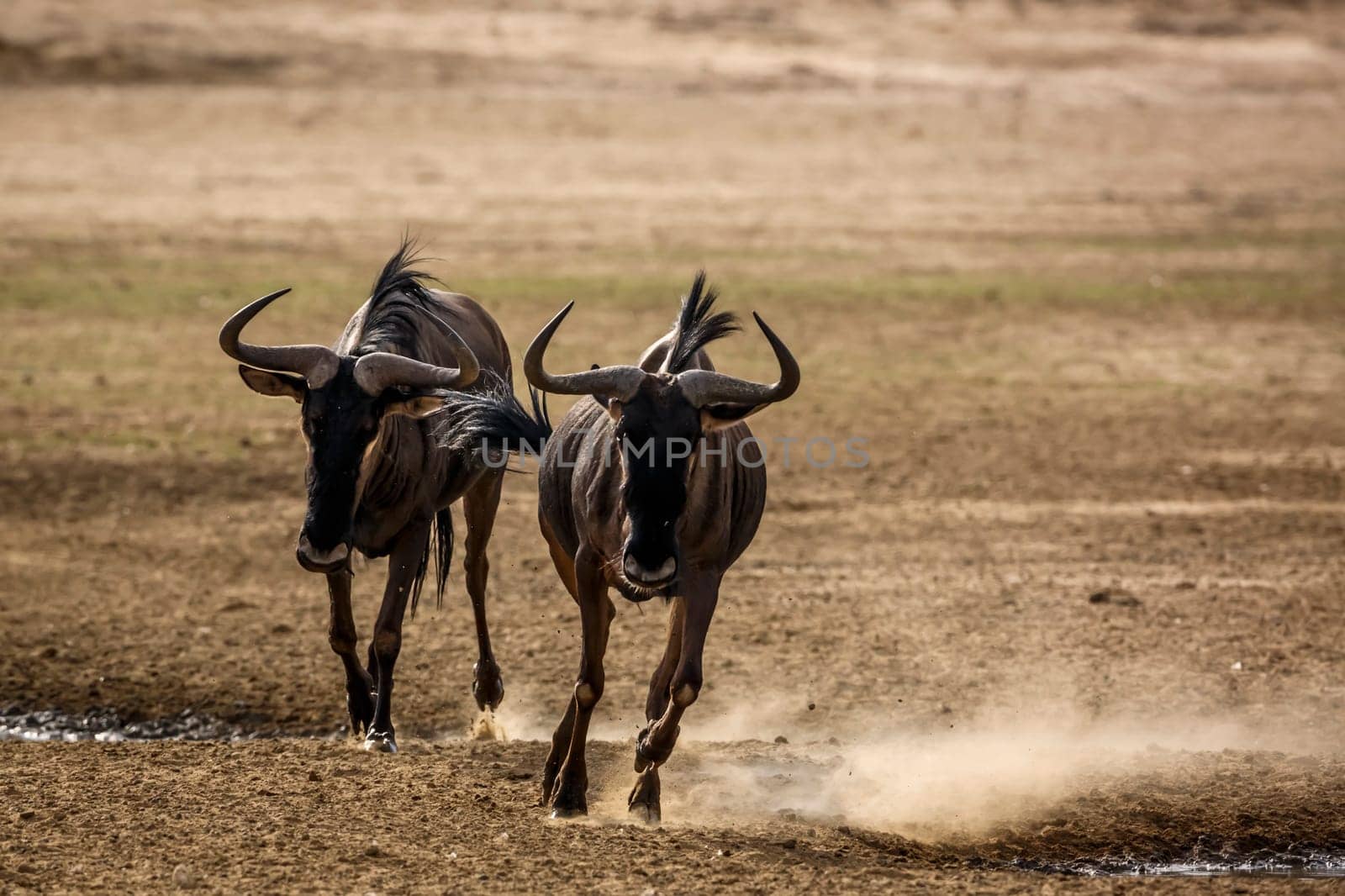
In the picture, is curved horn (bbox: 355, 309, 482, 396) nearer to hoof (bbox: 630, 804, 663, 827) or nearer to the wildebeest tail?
the wildebeest tail

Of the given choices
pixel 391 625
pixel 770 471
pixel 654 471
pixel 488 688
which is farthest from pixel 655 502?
pixel 770 471

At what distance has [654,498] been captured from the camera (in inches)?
271

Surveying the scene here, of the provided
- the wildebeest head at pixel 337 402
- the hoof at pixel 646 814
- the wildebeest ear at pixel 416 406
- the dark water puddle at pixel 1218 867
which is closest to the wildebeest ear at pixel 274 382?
the wildebeest head at pixel 337 402

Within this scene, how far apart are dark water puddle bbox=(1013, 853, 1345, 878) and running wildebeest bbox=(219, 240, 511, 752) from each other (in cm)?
320

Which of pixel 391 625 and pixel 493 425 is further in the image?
pixel 391 625

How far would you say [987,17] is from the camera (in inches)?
1731

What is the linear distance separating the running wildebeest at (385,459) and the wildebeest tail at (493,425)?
6.1 inches

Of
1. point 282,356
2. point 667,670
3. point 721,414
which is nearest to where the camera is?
point 721,414

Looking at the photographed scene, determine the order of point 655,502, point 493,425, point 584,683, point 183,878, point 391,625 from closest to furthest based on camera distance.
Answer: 1. point 183,878
2. point 655,502
3. point 584,683
4. point 493,425
5. point 391,625

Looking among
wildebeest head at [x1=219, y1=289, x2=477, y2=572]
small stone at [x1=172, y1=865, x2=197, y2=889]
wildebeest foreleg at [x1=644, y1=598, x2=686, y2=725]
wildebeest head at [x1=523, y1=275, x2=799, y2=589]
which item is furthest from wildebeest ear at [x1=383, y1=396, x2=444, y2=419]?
small stone at [x1=172, y1=865, x2=197, y2=889]

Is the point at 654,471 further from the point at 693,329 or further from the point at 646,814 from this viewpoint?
the point at 646,814

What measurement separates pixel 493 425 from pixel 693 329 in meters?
1.32

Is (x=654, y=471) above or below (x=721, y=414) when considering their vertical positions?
below

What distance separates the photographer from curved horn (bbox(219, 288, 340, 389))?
8.04 meters
